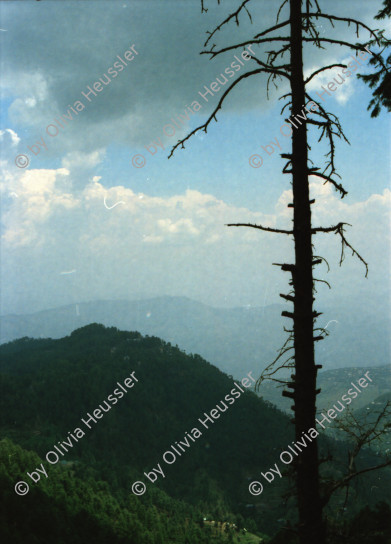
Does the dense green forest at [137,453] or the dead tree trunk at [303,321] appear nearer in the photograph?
the dead tree trunk at [303,321]

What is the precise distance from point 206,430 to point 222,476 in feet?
79.3

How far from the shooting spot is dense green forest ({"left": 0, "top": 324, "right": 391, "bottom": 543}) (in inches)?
3083

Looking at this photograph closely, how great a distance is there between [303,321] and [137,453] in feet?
554

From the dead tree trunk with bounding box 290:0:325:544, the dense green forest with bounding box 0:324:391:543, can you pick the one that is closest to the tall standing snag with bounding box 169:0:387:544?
the dead tree trunk with bounding box 290:0:325:544

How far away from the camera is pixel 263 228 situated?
5836mm

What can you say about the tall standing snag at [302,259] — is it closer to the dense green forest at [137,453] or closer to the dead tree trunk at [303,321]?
the dead tree trunk at [303,321]

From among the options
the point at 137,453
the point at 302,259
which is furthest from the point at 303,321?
the point at 137,453

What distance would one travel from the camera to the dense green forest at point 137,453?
257 feet

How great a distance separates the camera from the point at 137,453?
154500mm

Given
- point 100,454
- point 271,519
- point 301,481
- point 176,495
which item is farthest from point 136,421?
point 301,481

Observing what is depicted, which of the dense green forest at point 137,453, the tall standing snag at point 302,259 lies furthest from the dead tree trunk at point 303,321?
the dense green forest at point 137,453

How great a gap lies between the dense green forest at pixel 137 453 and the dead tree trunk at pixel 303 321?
7273 cm

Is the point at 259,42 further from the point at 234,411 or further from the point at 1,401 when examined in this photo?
the point at 234,411

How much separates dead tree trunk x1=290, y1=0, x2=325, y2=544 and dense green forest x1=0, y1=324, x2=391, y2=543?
7273cm
